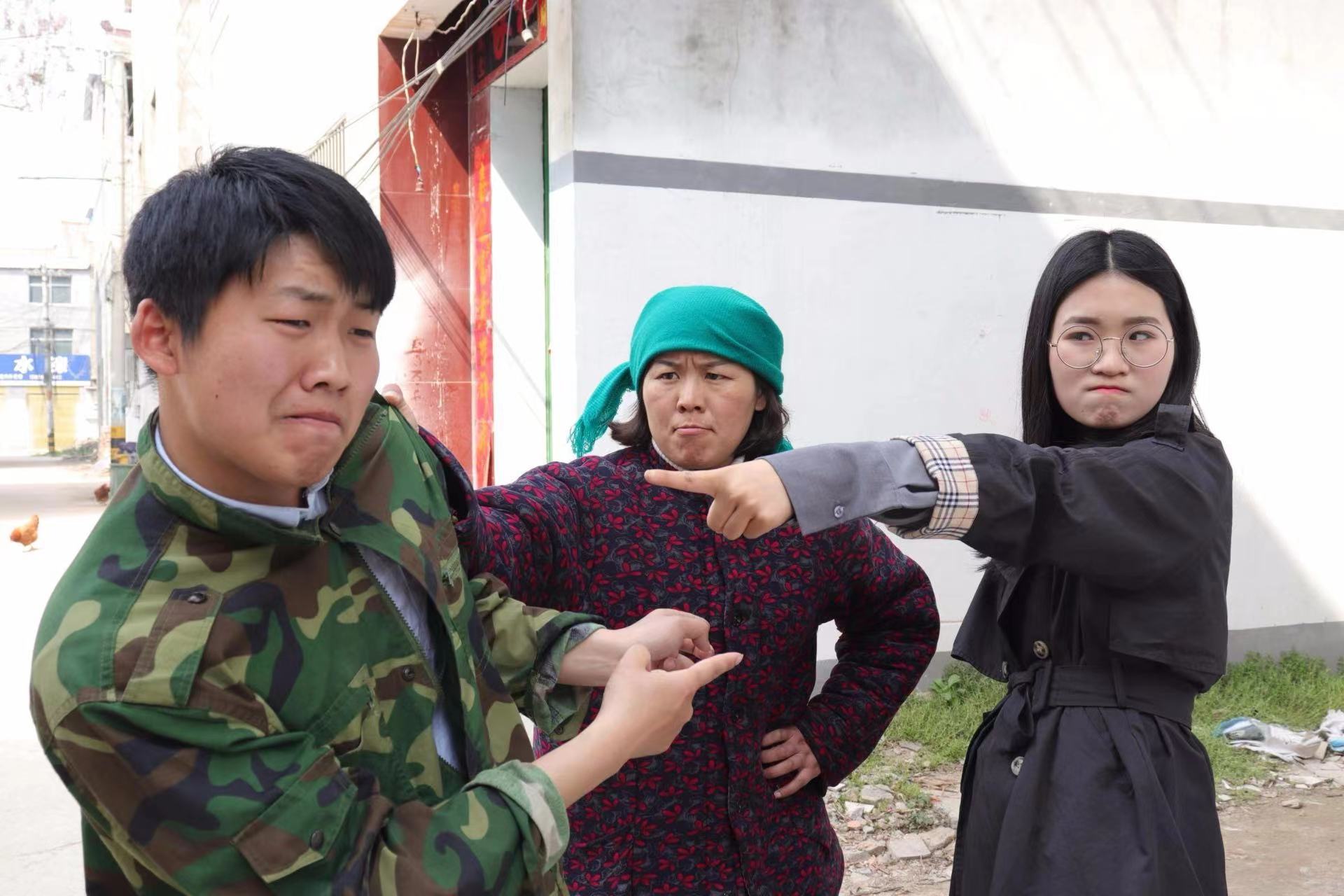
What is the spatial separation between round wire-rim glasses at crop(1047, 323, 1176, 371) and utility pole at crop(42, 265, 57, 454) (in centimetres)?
4965

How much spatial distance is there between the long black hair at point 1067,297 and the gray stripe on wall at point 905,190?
315 centimetres

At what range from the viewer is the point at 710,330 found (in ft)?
6.70

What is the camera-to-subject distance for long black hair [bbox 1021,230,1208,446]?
1772 mm

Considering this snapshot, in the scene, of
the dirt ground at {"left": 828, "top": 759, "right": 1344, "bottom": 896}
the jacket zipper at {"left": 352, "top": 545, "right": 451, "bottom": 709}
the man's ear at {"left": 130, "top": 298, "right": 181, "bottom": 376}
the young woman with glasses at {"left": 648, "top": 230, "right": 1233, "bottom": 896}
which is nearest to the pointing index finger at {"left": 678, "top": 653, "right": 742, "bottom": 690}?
the young woman with glasses at {"left": 648, "top": 230, "right": 1233, "bottom": 896}

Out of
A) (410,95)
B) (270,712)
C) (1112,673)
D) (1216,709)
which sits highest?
(410,95)

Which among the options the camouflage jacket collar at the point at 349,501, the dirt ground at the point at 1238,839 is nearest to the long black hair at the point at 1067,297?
the camouflage jacket collar at the point at 349,501

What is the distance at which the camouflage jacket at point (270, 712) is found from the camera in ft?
3.29

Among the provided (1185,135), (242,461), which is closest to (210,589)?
(242,461)

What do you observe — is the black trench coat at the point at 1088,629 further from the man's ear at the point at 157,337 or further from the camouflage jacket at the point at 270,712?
the man's ear at the point at 157,337

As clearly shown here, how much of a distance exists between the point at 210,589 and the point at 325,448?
0.59 feet

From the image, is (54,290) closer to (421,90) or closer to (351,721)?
(421,90)

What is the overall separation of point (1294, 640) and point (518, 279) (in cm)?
482

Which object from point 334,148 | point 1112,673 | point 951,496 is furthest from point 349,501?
point 334,148

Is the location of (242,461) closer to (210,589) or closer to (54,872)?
(210,589)
